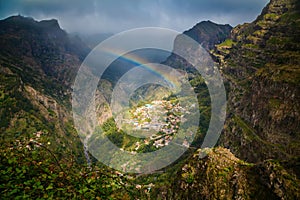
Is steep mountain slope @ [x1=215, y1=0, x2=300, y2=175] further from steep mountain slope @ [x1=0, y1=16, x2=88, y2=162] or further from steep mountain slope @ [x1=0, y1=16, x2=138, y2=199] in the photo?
steep mountain slope @ [x1=0, y1=16, x2=88, y2=162]

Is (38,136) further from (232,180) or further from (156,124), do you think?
(156,124)

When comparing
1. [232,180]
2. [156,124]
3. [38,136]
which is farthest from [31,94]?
[38,136]

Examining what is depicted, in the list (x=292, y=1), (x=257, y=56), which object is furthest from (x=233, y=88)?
(x=292, y=1)

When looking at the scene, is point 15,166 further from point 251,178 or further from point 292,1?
point 292,1

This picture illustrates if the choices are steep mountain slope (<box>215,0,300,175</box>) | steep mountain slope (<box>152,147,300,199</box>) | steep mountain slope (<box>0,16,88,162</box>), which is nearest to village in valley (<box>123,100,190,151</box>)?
steep mountain slope (<box>215,0,300,175</box>)

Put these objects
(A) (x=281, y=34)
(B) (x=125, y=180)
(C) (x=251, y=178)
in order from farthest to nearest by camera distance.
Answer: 1. (A) (x=281, y=34)
2. (C) (x=251, y=178)
3. (B) (x=125, y=180)

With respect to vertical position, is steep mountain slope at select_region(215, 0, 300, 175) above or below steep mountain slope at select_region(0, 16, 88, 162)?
above

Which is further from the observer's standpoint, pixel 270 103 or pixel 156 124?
pixel 156 124

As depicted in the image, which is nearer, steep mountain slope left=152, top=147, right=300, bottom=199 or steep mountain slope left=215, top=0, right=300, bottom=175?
steep mountain slope left=152, top=147, right=300, bottom=199

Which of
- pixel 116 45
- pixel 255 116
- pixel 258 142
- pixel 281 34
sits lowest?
pixel 258 142
